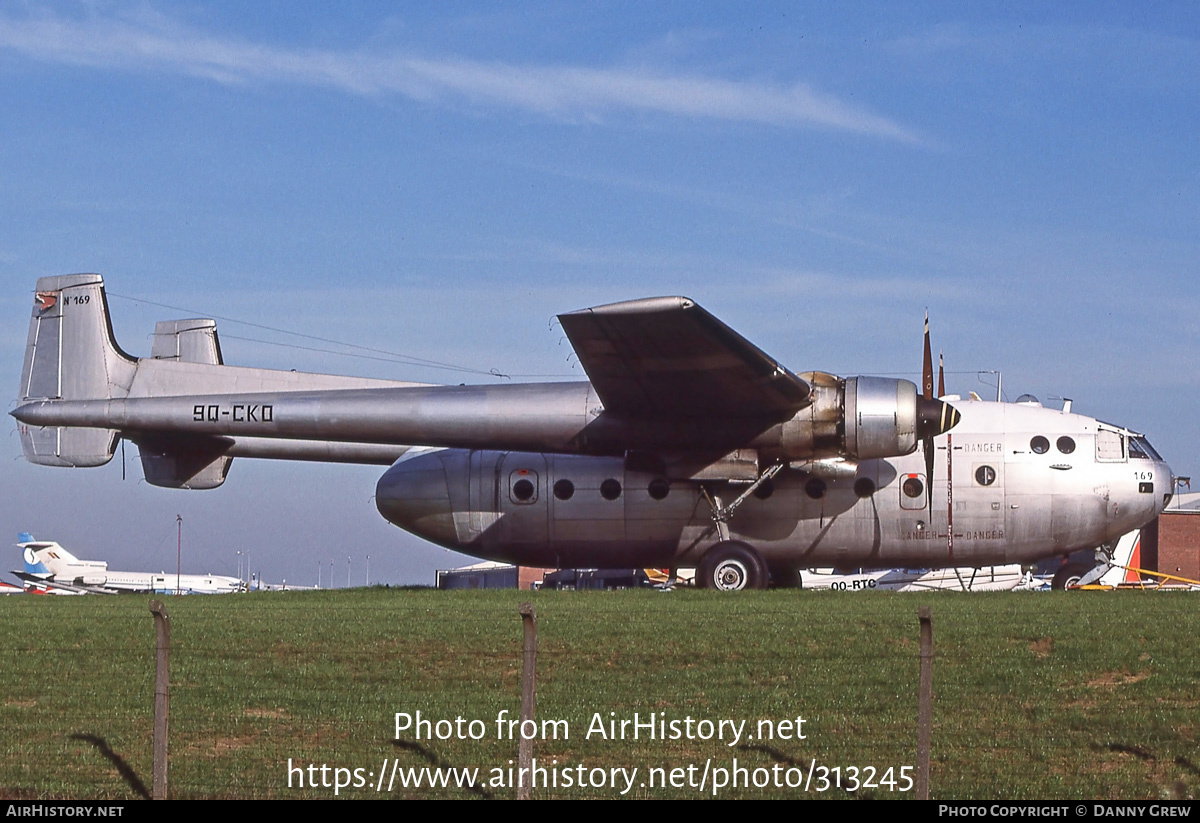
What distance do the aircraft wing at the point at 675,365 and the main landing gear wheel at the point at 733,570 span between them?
275 centimetres

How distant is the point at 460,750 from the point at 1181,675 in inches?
298

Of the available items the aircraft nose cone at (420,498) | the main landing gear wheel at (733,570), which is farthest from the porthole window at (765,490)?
the aircraft nose cone at (420,498)

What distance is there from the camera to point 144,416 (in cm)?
2483

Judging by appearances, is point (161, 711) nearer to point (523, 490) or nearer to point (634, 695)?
point (634, 695)

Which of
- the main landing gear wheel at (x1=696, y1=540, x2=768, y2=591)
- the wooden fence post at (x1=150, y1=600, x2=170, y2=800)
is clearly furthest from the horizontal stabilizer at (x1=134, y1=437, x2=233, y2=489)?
the wooden fence post at (x1=150, y1=600, x2=170, y2=800)

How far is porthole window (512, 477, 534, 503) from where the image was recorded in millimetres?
25578

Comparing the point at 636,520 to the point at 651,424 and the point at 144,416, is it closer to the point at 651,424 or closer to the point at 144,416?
the point at 651,424

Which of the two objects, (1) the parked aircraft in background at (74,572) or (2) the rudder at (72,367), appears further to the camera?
(1) the parked aircraft in background at (74,572)

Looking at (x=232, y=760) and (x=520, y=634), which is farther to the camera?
(x=520, y=634)

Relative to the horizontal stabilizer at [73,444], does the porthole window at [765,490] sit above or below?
below

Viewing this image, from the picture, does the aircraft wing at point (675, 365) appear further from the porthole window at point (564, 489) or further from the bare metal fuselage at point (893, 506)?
the porthole window at point (564, 489)

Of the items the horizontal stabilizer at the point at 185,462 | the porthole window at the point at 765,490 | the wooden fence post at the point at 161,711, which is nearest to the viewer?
the wooden fence post at the point at 161,711

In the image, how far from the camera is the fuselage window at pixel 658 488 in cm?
2475

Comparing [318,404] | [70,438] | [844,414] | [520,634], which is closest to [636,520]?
[844,414]
